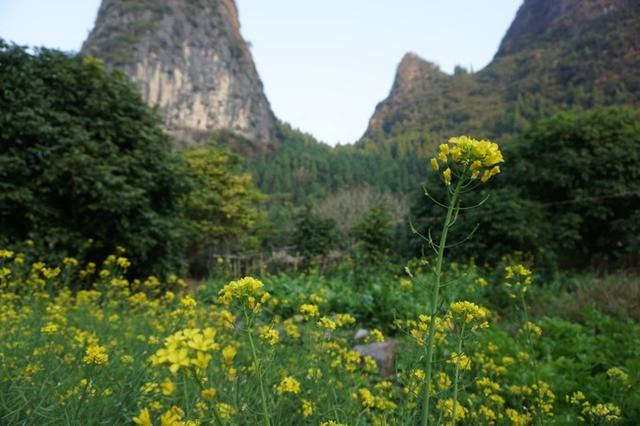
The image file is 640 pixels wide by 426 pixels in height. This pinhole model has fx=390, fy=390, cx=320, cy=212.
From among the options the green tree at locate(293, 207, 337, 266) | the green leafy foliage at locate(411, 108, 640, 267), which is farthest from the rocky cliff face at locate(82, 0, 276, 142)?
the green leafy foliage at locate(411, 108, 640, 267)

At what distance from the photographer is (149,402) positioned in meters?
1.88

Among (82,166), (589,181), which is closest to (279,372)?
(82,166)

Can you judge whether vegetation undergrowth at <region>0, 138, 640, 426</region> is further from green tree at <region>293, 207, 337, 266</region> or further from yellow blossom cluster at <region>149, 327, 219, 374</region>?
green tree at <region>293, 207, 337, 266</region>

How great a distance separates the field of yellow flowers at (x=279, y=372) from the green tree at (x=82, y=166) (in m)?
3.97

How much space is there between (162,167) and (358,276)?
17.1ft

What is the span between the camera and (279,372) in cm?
229

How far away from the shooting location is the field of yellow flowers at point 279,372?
1.29 meters

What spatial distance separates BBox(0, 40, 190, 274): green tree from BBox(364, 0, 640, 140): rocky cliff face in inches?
1103

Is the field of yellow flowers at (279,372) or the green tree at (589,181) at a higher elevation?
the green tree at (589,181)

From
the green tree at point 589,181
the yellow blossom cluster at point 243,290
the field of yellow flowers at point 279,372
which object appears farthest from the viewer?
the green tree at point 589,181

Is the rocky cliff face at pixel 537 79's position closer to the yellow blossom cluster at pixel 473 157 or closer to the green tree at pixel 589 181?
the green tree at pixel 589 181

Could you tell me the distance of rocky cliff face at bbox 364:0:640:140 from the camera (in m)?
49.4

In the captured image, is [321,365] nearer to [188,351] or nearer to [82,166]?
[188,351]

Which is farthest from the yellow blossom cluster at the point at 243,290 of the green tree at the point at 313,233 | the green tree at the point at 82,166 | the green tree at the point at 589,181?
the green tree at the point at 313,233
